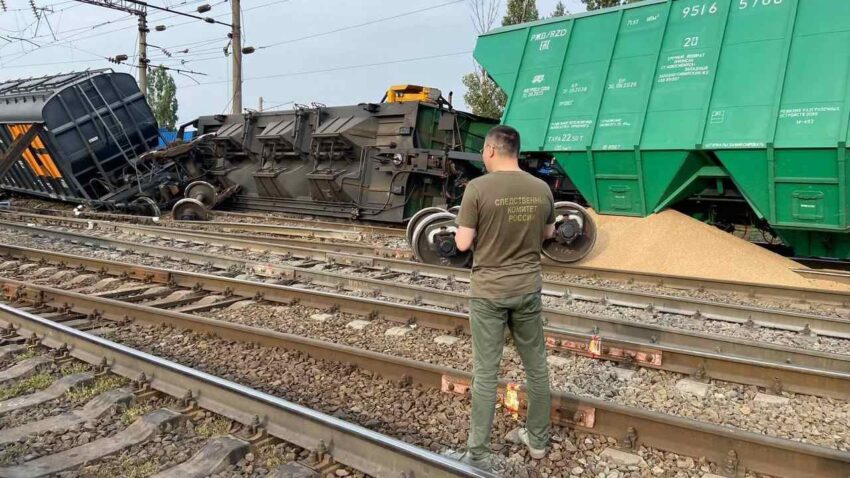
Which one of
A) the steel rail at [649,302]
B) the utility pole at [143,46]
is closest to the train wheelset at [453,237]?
the steel rail at [649,302]

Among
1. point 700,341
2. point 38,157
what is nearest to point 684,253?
point 700,341

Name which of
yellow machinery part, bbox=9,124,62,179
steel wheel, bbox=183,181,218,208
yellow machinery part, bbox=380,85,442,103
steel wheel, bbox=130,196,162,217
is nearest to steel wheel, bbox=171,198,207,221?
A: steel wheel, bbox=183,181,218,208

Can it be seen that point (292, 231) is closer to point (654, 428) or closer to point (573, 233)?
point (573, 233)

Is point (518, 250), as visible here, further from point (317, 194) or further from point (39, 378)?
point (317, 194)

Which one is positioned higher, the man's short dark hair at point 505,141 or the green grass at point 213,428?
the man's short dark hair at point 505,141

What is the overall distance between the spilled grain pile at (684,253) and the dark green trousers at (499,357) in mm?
5859

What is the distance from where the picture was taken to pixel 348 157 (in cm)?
1372

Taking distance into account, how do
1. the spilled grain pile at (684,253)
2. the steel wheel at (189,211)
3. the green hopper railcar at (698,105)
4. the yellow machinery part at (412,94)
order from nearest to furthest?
the green hopper railcar at (698,105) → the spilled grain pile at (684,253) → the yellow machinery part at (412,94) → the steel wheel at (189,211)

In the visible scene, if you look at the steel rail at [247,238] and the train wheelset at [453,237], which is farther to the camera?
the steel rail at [247,238]

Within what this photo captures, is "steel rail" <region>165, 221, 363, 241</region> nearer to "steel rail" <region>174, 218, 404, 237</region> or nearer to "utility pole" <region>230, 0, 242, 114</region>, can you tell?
"steel rail" <region>174, 218, 404, 237</region>

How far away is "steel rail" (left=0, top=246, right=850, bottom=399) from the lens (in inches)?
162

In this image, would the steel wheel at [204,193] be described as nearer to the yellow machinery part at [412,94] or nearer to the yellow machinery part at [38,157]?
the yellow machinery part at [38,157]

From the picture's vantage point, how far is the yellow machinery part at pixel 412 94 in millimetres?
13543

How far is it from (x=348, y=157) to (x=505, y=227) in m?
11.1
